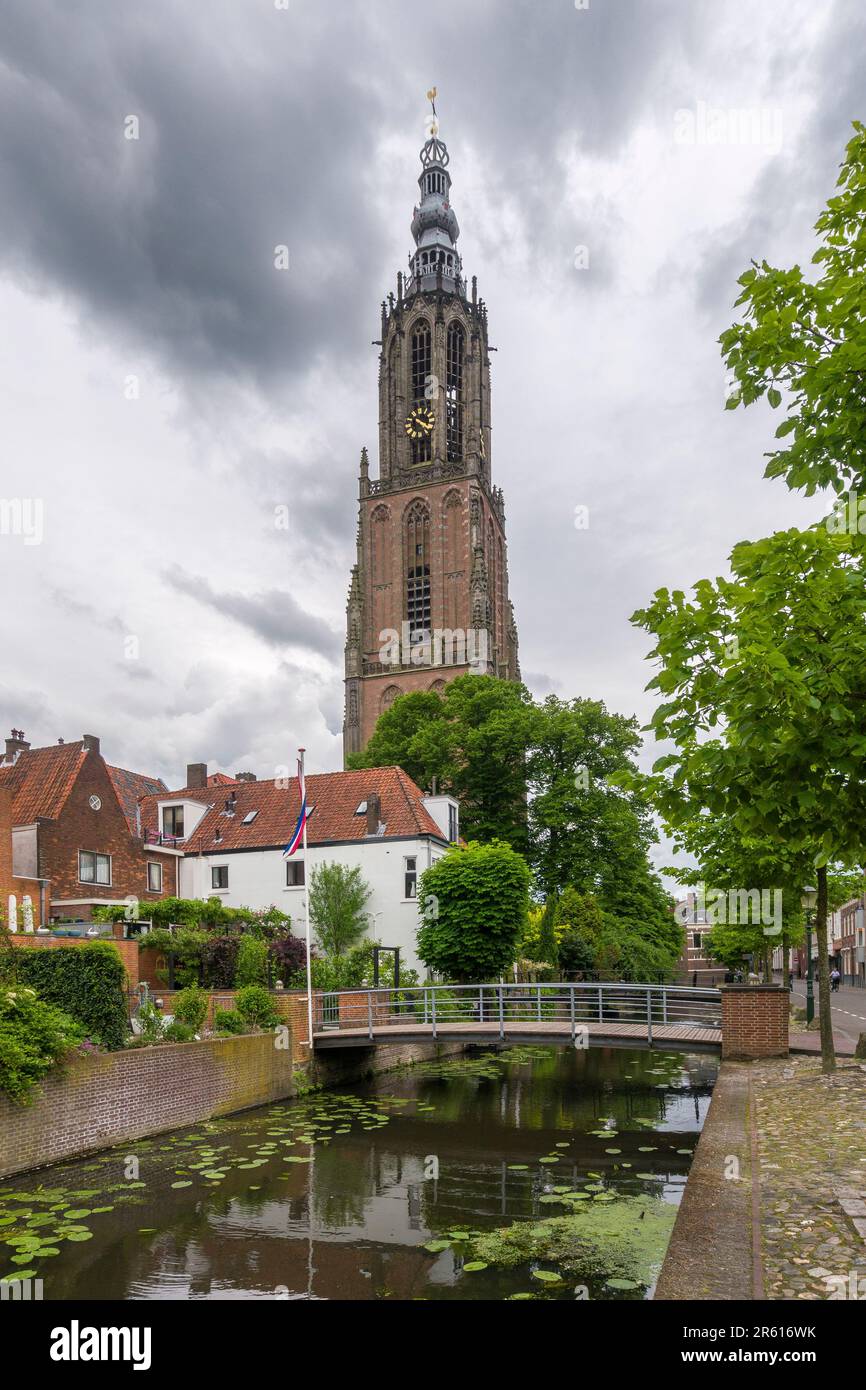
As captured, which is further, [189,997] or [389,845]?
[389,845]

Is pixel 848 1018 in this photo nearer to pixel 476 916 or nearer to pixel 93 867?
pixel 476 916

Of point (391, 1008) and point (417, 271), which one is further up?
point (417, 271)

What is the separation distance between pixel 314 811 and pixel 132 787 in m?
8.35

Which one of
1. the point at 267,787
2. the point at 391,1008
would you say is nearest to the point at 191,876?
the point at 267,787

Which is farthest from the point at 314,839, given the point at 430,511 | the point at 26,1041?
the point at 430,511

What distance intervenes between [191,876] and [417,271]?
234 ft

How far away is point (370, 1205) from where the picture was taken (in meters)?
12.7

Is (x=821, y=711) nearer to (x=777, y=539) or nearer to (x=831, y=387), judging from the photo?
(x=777, y=539)

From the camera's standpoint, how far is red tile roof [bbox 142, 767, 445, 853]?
37.0 meters

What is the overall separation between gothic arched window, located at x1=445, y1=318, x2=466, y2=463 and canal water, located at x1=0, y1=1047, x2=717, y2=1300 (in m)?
70.8

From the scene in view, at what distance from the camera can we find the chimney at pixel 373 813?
1448 inches

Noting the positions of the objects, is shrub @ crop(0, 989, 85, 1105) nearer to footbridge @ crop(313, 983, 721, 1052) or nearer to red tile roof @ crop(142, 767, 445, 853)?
footbridge @ crop(313, 983, 721, 1052)

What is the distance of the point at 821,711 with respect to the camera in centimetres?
645
